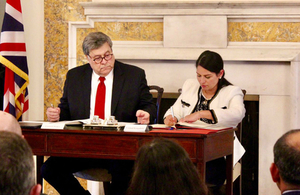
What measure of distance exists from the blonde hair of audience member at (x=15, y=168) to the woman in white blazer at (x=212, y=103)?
218cm

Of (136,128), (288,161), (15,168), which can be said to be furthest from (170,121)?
(15,168)

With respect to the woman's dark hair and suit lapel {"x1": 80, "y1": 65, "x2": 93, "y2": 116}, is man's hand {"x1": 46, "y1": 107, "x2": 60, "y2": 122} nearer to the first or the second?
suit lapel {"x1": 80, "y1": 65, "x2": 93, "y2": 116}

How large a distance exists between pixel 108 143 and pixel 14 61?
182 cm

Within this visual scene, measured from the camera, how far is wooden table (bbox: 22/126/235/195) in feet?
8.65

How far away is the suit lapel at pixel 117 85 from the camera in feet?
11.3

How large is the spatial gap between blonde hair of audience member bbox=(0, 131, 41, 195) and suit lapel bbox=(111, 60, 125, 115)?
7.64ft

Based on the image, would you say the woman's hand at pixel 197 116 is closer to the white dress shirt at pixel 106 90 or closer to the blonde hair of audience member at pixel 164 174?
the white dress shirt at pixel 106 90

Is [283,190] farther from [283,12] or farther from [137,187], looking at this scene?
[283,12]

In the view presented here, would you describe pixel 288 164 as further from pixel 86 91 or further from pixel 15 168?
pixel 86 91

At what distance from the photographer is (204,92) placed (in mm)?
3637

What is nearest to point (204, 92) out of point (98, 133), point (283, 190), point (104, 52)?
point (104, 52)

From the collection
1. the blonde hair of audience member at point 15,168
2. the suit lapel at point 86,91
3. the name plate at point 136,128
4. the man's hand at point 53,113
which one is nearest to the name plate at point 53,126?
the man's hand at point 53,113

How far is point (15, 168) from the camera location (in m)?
1.05

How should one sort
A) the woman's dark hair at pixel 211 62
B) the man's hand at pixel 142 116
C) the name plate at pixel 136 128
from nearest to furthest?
the name plate at pixel 136 128 → the man's hand at pixel 142 116 → the woman's dark hair at pixel 211 62
